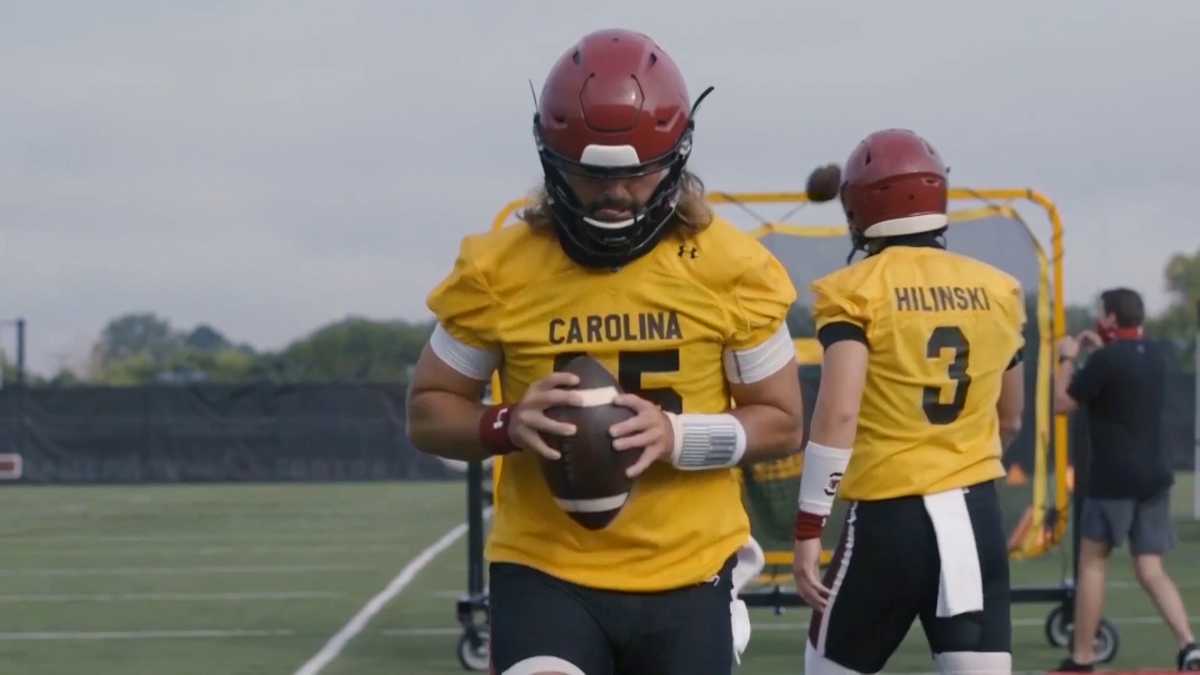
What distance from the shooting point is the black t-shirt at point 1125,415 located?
29.4 ft

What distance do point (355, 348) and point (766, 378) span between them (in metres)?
71.7

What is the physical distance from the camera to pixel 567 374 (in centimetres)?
364

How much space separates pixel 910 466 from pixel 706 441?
1519mm

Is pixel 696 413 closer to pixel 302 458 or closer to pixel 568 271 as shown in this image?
pixel 568 271

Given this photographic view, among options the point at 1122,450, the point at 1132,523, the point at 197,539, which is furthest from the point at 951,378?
the point at 197,539

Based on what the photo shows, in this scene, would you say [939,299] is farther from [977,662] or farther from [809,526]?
[977,662]

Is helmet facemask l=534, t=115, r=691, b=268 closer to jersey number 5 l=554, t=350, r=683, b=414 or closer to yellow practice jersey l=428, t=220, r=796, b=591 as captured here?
yellow practice jersey l=428, t=220, r=796, b=591

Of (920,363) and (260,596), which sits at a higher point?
(920,363)

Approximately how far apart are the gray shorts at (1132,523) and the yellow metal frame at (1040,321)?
15cm

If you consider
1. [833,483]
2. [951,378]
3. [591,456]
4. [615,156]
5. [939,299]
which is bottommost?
[833,483]

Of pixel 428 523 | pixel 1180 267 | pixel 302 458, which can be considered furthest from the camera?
pixel 1180 267

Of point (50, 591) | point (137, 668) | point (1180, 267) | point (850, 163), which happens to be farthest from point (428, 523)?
point (1180, 267)

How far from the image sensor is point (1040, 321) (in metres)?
9.21

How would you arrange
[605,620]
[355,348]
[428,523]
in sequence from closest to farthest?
[605,620] → [428,523] → [355,348]
